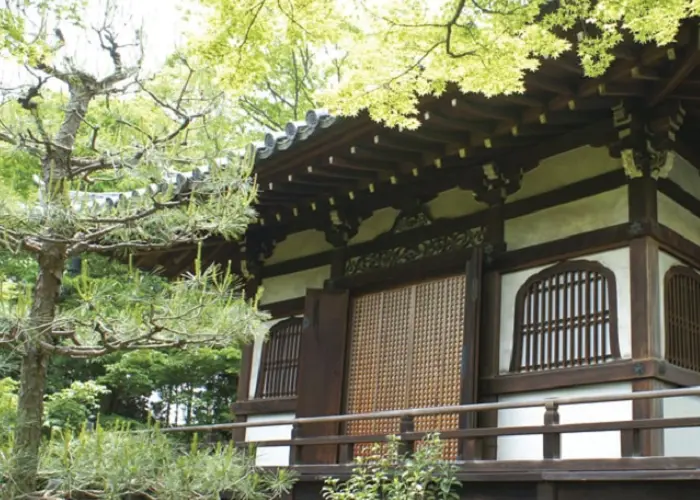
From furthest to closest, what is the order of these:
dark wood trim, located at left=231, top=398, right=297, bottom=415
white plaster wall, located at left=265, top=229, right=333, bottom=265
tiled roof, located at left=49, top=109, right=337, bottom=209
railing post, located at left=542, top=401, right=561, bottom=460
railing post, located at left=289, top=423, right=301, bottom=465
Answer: white plaster wall, located at left=265, top=229, right=333, bottom=265
dark wood trim, located at left=231, top=398, right=297, bottom=415
railing post, located at left=289, top=423, right=301, bottom=465
tiled roof, located at left=49, top=109, right=337, bottom=209
railing post, located at left=542, top=401, right=561, bottom=460

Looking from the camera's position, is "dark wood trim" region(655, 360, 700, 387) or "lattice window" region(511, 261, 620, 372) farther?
"lattice window" region(511, 261, 620, 372)

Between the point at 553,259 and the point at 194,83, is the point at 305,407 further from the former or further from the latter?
the point at 194,83

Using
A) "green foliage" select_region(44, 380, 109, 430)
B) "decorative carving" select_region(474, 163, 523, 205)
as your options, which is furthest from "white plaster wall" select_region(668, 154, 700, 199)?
"green foliage" select_region(44, 380, 109, 430)

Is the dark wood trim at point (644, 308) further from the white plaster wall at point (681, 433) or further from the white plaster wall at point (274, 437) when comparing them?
the white plaster wall at point (274, 437)

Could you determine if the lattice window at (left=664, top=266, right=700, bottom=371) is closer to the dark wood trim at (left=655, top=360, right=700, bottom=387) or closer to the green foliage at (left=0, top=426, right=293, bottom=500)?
the dark wood trim at (left=655, top=360, right=700, bottom=387)

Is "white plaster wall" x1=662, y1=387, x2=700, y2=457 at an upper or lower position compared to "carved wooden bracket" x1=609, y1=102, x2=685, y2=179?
lower

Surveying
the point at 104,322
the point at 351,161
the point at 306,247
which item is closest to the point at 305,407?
the point at 306,247

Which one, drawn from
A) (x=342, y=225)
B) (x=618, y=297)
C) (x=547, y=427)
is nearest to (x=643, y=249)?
(x=618, y=297)

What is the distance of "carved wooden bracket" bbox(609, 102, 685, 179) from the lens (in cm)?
654

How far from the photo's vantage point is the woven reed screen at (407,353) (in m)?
7.55

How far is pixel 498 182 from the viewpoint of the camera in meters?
7.68

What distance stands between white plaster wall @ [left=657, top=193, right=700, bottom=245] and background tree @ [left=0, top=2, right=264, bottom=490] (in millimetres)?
3677

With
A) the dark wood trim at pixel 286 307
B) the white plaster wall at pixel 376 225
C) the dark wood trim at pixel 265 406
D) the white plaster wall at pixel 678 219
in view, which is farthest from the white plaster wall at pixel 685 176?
the dark wood trim at pixel 265 406

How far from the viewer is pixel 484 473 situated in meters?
6.06
